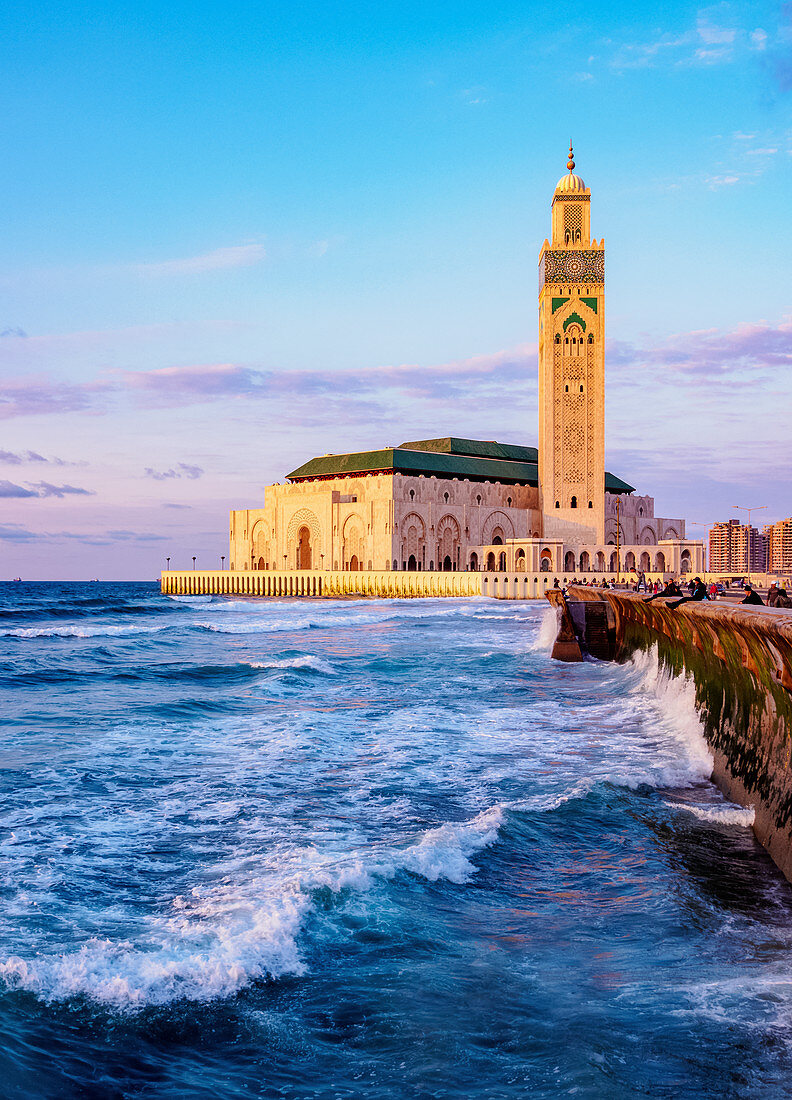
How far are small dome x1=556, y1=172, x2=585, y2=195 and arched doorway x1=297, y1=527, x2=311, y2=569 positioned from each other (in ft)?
142

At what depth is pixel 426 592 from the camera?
8062 cm

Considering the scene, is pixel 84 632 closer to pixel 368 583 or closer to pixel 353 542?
pixel 368 583

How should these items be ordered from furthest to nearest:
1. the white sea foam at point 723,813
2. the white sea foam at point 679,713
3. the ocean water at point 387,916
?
the white sea foam at point 679,713 → the white sea foam at point 723,813 → the ocean water at point 387,916

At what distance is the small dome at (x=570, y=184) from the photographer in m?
89.8

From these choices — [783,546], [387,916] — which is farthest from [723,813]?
[783,546]

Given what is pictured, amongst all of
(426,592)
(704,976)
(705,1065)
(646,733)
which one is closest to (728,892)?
(704,976)

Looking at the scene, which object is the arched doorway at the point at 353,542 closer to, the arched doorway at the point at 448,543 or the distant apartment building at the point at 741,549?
the arched doorway at the point at 448,543

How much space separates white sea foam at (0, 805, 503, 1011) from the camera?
521 cm

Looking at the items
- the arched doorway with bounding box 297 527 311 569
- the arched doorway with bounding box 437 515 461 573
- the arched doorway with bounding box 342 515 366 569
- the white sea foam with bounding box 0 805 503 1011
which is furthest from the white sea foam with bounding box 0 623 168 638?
the arched doorway with bounding box 297 527 311 569

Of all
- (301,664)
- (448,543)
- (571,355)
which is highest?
(571,355)

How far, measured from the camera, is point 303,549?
97.6 m

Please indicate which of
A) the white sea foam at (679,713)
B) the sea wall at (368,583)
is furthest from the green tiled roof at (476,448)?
the white sea foam at (679,713)

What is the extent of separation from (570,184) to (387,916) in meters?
94.1

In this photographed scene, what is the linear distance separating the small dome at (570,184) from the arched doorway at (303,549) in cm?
4332
